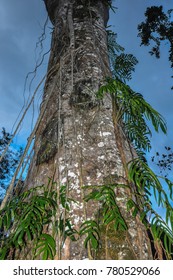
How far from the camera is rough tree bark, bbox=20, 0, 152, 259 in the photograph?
1176mm

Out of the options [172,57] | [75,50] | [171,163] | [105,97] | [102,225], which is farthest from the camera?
[171,163]

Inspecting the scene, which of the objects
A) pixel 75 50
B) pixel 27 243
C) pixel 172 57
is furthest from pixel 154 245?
pixel 172 57

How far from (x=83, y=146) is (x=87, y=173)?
0.19m

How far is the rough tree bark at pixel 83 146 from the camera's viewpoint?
1.18 meters

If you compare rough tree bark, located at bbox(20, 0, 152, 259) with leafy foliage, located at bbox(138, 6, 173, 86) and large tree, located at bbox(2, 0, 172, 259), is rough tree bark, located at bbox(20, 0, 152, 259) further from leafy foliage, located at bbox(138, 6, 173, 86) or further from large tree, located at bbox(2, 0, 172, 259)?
leafy foliage, located at bbox(138, 6, 173, 86)

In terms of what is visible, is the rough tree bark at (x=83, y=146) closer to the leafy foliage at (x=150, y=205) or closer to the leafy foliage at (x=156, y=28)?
the leafy foliage at (x=150, y=205)

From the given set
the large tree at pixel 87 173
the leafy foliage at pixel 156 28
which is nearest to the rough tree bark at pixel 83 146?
the large tree at pixel 87 173

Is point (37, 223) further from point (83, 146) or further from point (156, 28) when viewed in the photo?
point (156, 28)

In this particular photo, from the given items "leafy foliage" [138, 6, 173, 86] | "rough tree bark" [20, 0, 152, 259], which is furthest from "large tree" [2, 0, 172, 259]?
"leafy foliage" [138, 6, 173, 86]

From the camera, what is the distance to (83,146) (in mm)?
1549

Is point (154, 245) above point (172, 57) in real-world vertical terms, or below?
below

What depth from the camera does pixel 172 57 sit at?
16.4 feet
